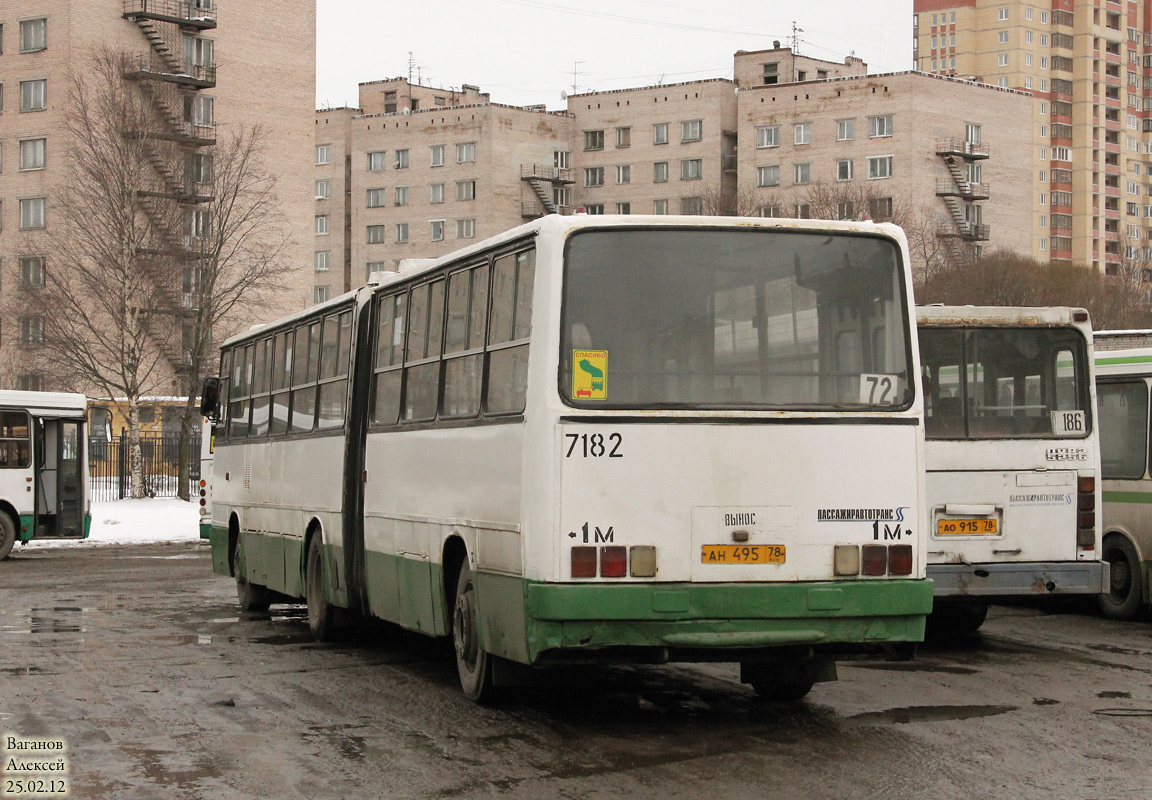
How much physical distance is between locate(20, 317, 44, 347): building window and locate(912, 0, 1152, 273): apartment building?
94577 mm

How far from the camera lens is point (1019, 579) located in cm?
1419

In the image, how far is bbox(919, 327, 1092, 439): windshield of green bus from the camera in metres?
14.7

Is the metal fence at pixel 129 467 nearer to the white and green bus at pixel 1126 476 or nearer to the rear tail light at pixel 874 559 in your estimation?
the white and green bus at pixel 1126 476

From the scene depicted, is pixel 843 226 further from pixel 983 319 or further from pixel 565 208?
pixel 565 208

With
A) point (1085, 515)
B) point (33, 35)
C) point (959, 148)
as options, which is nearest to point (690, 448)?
point (1085, 515)

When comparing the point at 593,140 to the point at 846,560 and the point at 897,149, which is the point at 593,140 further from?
the point at 846,560

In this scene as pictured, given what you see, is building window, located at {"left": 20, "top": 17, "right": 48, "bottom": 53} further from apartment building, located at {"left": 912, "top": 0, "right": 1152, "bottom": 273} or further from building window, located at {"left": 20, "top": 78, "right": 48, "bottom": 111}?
apartment building, located at {"left": 912, "top": 0, "right": 1152, "bottom": 273}

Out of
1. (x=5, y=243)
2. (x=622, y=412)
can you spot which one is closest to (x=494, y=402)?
(x=622, y=412)

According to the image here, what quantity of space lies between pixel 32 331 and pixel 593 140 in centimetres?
6175

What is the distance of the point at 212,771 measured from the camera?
8.83m

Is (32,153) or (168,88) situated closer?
(32,153)

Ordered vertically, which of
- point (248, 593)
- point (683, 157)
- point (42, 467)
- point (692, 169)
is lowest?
point (248, 593)

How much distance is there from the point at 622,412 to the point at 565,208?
102763 millimetres

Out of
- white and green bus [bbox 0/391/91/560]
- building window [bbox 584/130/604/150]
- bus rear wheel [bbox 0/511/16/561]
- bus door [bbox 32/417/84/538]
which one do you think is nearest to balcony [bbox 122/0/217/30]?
building window [bbox 584/130/604/150]
